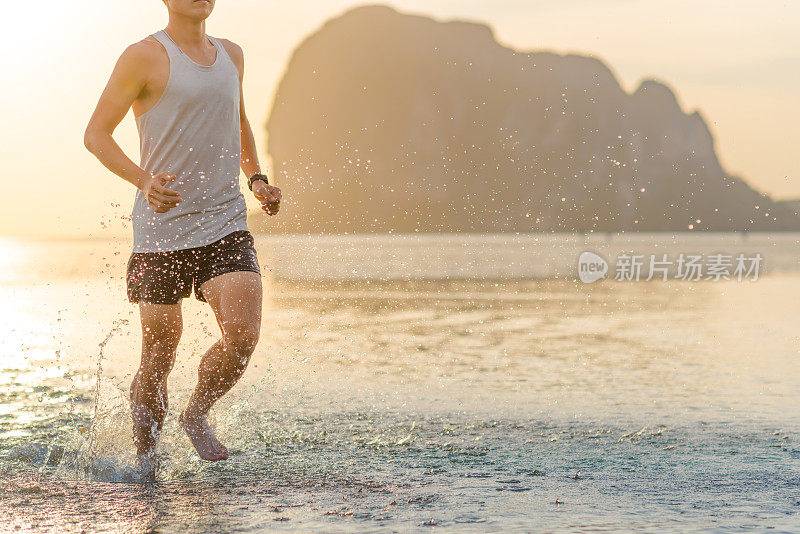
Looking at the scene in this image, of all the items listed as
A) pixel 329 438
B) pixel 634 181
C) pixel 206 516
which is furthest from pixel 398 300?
pixel 634 181

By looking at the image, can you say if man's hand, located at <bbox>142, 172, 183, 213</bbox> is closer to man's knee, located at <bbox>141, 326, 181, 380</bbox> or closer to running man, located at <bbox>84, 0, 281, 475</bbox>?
running man, located at <bbox>84, 0, 281, 475</bbox>

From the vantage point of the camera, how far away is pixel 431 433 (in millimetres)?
5750

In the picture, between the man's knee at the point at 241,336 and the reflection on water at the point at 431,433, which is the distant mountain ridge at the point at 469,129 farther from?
the man's knee at the point at 241,336

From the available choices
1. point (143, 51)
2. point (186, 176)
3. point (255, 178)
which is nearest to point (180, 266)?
point (186, 176)

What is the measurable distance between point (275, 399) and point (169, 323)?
8.43 feet

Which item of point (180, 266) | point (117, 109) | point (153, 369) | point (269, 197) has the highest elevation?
point (117, 109)

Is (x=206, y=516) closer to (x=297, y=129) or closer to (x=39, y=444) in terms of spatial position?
(x=39, y=444)

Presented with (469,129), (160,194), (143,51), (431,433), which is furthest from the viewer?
(469,129)

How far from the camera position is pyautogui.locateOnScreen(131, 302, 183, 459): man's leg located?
4578 millimetres

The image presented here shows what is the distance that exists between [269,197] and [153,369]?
36.9 inches

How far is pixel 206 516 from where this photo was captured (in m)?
3.78

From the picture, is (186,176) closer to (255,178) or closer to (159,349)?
(255,178)

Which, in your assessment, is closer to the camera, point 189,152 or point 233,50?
point 189,152

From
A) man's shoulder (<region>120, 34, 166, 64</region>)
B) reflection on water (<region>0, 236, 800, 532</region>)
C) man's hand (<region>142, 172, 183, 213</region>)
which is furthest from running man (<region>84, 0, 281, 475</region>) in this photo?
reflection on water (<region>0, 236, 800, 532</region>)
